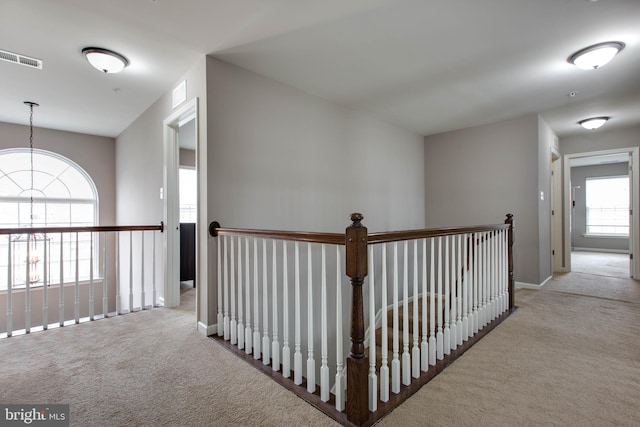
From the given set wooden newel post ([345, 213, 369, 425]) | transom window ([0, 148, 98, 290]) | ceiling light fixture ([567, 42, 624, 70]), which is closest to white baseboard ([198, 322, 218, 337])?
wooden newel post ([345, 213, 369, 425])

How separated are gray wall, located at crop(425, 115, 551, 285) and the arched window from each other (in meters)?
Result: 5.86

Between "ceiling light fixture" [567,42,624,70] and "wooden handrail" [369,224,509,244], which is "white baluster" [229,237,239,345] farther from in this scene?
"ceiling light fixture" [567,42,624,70]

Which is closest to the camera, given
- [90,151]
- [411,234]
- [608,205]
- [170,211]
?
[411,234]

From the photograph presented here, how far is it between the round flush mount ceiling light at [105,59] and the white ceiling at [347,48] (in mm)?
63

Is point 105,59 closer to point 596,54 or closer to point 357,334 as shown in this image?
point 357,334

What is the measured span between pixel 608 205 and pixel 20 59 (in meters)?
11.9

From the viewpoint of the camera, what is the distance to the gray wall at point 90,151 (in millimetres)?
4582

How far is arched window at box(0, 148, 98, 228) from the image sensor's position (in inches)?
179

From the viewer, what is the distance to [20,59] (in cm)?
258

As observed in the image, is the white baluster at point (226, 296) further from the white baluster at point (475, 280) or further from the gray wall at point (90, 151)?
the gray wall at point (90, 151)

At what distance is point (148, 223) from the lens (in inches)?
153

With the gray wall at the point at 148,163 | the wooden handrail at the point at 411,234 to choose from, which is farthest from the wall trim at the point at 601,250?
the gray wall at the point at 148,163

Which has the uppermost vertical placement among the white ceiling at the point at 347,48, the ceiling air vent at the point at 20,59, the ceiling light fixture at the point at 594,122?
the white ceiling at the point at 347,48

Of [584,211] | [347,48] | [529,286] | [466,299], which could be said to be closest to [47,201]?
[347,48]
